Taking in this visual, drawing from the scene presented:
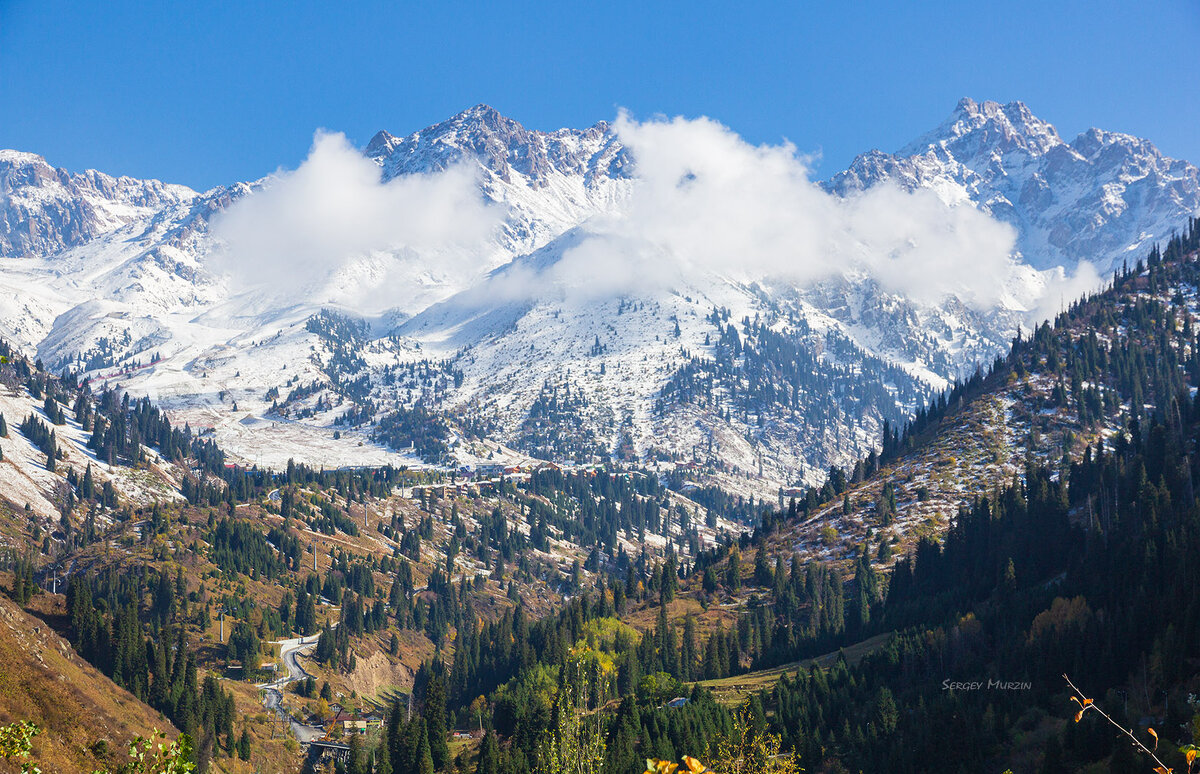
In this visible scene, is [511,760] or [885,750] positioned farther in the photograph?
[511,760]

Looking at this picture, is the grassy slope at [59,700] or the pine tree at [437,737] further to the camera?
the pine tree at [437,737]

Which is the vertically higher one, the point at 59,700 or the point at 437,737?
the point at 59,700

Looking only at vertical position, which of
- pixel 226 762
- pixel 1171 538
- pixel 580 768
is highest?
pixel 1171 538

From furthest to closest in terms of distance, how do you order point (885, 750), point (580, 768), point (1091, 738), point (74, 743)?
point (885, 750) → point (74, 743) → point (1091, 738) → point (580, 768)

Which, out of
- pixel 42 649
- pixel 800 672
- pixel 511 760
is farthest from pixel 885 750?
pixel 42 649

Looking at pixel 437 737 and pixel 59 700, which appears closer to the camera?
pixel 59 700

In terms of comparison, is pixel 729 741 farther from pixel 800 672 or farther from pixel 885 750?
pixel 800 672

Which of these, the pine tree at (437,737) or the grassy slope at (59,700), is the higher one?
the grassy slope at (59,700)

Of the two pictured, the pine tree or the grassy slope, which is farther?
the pine tree

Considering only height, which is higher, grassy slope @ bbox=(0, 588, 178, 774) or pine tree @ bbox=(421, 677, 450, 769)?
grassy slope @ bbox=(0, 588, 178, 774)

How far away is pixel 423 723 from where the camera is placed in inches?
7633

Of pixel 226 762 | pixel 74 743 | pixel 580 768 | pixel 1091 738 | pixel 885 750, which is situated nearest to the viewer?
pixel 580 768

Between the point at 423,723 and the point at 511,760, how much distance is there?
105 feet

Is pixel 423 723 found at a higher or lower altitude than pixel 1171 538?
lower
